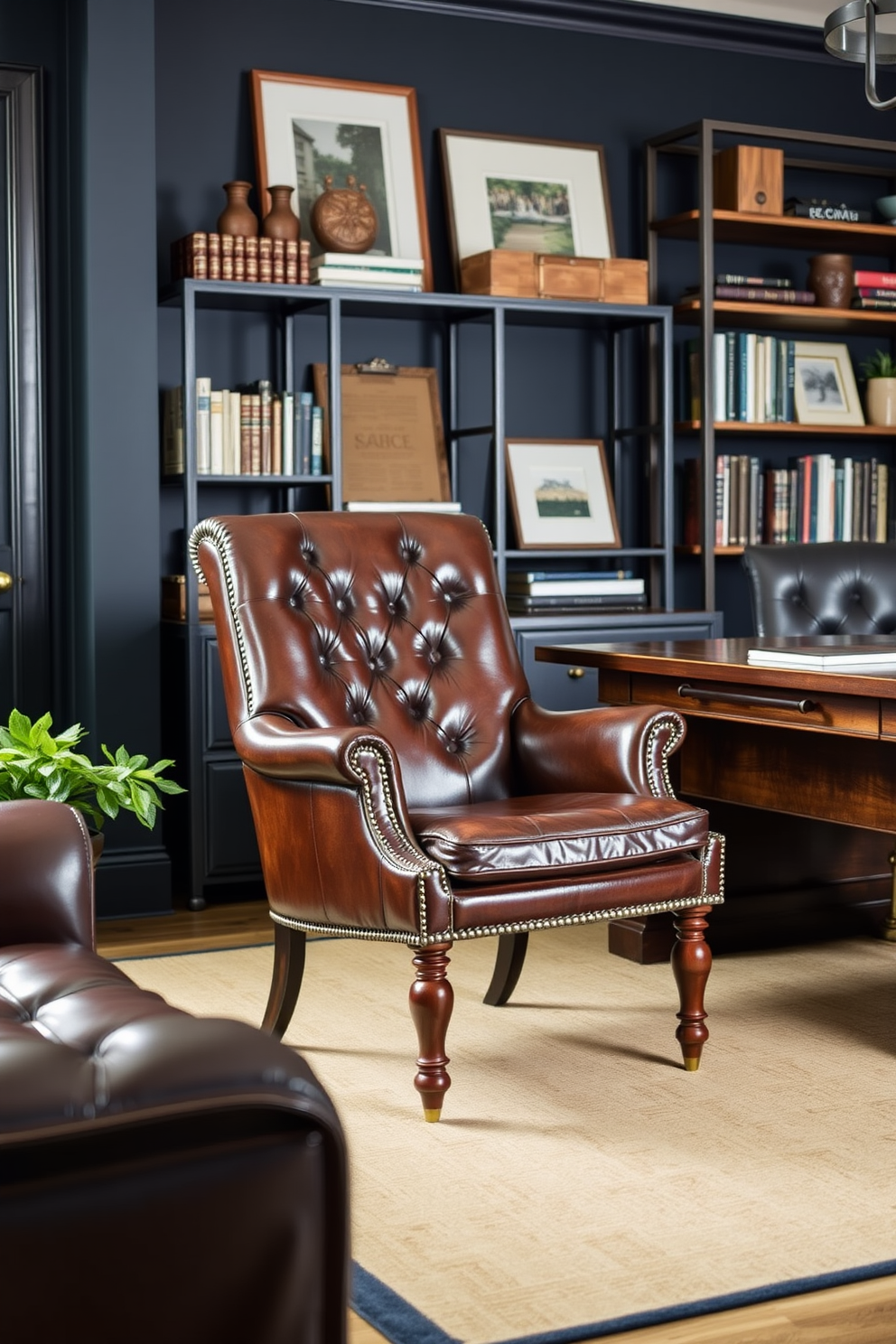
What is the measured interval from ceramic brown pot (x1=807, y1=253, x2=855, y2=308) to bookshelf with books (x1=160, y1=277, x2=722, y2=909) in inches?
22.2

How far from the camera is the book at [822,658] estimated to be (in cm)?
294

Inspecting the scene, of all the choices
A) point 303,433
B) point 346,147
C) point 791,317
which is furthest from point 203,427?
point 791,317

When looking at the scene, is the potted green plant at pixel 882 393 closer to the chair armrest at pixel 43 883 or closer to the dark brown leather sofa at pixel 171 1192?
the chair armrest at pixel 43 883

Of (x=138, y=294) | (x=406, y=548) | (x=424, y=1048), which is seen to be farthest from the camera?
(x=138, y=294)

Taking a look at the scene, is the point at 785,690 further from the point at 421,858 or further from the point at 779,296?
the point at 779,296

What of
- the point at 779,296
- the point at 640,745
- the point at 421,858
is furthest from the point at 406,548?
the point at 779,296

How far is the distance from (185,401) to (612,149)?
73.8 inches

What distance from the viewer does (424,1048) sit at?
8.65 ft

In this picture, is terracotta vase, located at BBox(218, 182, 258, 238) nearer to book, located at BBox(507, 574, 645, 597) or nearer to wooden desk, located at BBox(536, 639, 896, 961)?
book, located at BBox(507, 574, 645, 597)

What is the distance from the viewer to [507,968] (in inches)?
131

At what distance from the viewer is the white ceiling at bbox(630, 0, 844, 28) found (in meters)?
5.30

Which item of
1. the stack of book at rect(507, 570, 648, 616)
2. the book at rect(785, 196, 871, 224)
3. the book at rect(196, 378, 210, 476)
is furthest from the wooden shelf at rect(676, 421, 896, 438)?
the book at rect(196, 378, 210, 476)

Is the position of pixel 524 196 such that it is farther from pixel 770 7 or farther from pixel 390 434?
pixel 770 7

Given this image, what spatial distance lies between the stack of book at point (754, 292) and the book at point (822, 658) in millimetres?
2204
